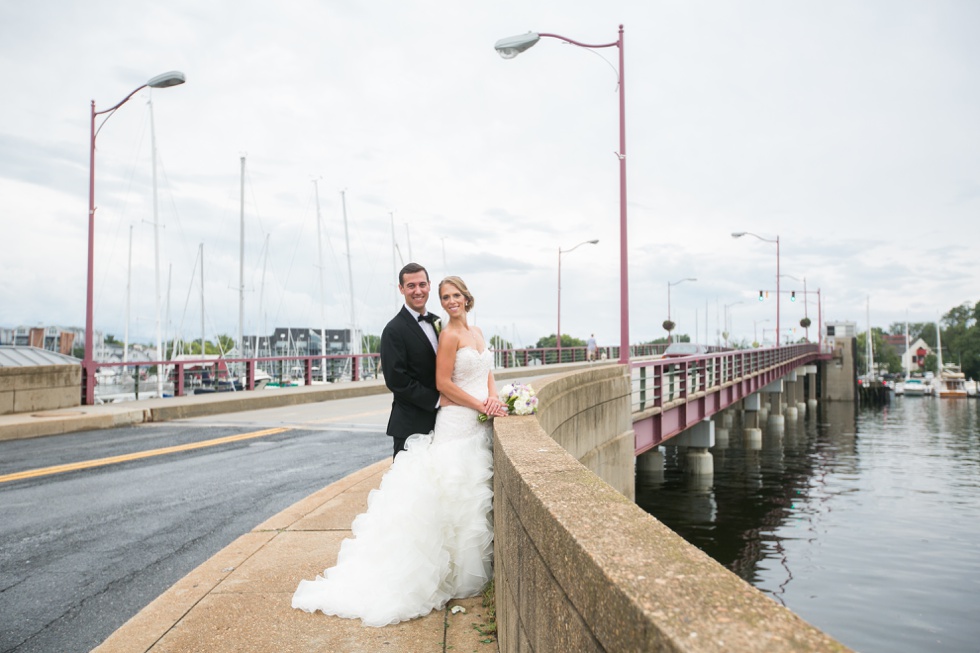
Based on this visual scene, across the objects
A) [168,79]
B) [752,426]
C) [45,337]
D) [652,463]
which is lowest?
[652,463]

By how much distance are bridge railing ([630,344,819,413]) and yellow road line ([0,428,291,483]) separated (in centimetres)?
829

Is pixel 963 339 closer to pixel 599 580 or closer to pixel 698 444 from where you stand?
pixel 698 444

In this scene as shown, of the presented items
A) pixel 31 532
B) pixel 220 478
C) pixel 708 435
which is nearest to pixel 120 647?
pixel 31 532

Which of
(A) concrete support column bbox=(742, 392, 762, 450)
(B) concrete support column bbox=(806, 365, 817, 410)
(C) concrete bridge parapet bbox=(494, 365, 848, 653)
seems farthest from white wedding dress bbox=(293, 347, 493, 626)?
(B) concrete support column bbox=(806, 365, 817, 410)

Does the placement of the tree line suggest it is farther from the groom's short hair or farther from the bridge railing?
the groom's short hair

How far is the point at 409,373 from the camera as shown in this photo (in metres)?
4.99

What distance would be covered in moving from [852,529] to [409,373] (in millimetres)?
22443

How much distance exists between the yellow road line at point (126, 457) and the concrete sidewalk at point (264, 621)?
218 inches

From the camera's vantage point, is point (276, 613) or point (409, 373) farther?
point (409, 373)

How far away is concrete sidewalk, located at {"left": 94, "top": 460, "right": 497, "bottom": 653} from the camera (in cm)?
392

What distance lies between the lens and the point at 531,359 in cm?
5153

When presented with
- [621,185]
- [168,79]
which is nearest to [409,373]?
[621,185]

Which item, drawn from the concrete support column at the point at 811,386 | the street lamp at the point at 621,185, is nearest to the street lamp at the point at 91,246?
the street lamp at the point at 621,185

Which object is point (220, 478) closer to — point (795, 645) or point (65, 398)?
point (795, 645)
